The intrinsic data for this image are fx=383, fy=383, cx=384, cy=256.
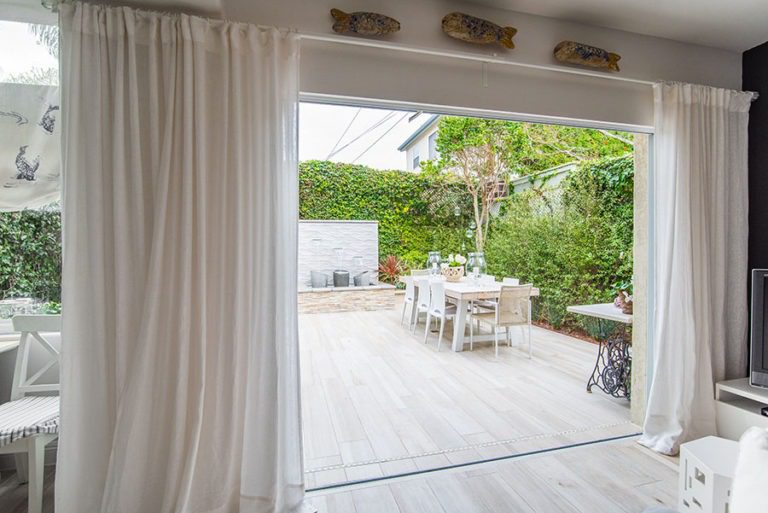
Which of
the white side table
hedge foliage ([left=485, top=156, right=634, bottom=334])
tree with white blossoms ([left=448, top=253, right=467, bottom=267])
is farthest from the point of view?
tree with white blossoms ([left=448, top=253, right=467, bottom=267])

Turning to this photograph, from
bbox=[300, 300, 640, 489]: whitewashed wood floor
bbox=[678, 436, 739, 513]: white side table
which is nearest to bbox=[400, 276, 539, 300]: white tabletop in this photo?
bbox=[300, 300, 640, 489]: whitewashed wood floor

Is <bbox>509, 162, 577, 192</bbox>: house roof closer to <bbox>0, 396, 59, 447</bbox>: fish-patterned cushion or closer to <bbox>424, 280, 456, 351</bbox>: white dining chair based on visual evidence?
<bbox>424, 280, 456, 351</bbox>: white dining chair

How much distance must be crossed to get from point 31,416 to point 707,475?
2856 millimetres

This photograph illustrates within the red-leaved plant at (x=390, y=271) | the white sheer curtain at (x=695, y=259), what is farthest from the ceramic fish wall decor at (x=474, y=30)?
the red-leaved plant at (x=390, y=271)

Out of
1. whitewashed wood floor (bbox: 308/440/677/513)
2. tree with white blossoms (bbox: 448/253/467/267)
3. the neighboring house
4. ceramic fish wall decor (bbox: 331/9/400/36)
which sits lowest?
whitewashed wood floor (bbox: 308/440/677/513)

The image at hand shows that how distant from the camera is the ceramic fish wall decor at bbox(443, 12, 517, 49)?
6.44ft

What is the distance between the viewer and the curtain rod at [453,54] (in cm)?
185

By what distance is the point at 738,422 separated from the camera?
2.18m

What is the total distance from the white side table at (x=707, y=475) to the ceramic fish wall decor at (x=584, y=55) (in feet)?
6.65

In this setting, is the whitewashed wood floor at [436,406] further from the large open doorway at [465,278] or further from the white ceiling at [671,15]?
the white ceiling at [671,15]

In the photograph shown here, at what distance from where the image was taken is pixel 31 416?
1.68 m

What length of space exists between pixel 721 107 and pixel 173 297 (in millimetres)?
3280

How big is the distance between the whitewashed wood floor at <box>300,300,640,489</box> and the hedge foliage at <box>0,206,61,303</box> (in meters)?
1.73

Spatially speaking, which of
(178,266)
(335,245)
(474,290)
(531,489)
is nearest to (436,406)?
(531,489)
